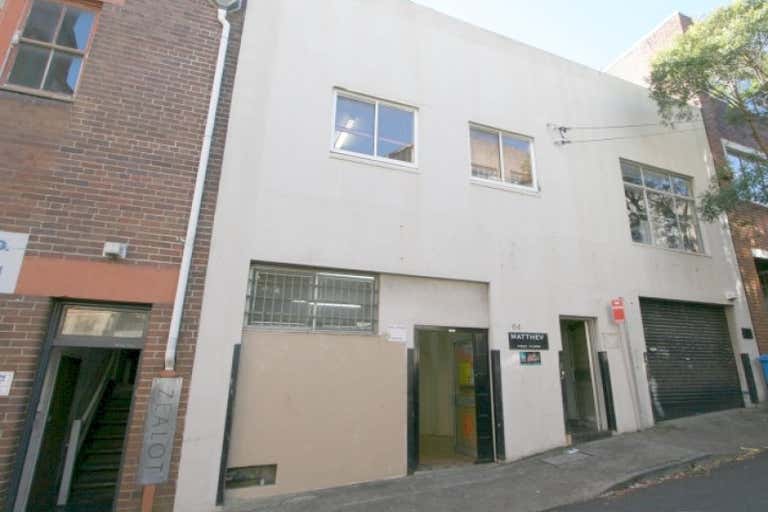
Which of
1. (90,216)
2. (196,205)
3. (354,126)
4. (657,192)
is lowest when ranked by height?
(90,216)

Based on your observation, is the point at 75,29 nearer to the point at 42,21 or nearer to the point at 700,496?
the point at 42,21

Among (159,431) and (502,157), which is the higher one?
(502,157)

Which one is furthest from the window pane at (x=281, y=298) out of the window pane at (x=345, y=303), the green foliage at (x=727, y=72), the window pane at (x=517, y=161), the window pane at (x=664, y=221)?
the green foliage at (x=727, y=72)

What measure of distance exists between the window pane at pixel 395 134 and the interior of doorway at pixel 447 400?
3291 mm

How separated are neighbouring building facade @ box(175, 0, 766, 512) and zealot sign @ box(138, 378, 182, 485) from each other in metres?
0.23

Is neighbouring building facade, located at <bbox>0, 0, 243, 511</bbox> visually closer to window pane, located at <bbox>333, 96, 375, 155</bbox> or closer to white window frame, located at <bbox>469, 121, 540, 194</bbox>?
window pane, located at <bbox>333, 96, 375, 155</bbox>

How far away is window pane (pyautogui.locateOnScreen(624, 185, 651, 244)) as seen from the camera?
998 centimetres

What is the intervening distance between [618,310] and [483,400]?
11.7 feet

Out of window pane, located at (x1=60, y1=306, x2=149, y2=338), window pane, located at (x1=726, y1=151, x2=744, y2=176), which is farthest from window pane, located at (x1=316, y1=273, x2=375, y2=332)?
window pane, located at (x1=726, y1=151, x2=744, y2=176)

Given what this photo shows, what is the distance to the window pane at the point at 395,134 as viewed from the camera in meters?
7.68

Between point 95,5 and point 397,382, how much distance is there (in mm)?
7419

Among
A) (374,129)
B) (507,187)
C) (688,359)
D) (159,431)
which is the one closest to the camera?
(159,431)

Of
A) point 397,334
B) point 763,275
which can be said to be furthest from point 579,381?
point 763,275

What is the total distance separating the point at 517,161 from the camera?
894cm
